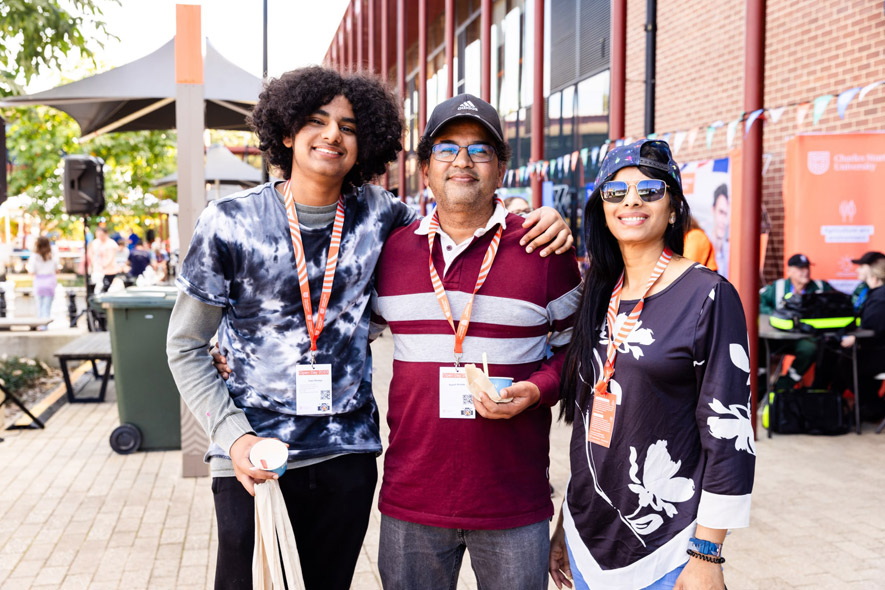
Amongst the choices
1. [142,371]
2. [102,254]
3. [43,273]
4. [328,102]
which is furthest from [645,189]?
[102,254]

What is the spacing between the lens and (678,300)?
196 centimetres

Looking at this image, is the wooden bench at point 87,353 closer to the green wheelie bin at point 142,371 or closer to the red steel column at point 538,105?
the green wheelie bin at point 142,371

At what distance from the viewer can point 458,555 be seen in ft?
7.72

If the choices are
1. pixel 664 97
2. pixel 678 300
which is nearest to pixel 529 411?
pixel 678 300

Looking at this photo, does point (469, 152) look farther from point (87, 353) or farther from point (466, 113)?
point (87, 353)

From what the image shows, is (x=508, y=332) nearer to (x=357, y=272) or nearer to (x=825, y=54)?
(x=357, y=272)

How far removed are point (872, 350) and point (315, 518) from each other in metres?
6.49

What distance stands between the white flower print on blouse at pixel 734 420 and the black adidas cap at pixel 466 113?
3.10 ft

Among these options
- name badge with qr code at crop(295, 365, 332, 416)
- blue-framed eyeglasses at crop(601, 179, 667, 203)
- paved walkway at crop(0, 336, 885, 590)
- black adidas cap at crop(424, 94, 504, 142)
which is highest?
black adidas cap at crop(424, 94, 504, 142)

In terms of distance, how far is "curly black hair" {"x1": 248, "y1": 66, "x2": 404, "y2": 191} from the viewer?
2443mm

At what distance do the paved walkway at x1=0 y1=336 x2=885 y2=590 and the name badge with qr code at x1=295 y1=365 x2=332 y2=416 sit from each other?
6.20 feet

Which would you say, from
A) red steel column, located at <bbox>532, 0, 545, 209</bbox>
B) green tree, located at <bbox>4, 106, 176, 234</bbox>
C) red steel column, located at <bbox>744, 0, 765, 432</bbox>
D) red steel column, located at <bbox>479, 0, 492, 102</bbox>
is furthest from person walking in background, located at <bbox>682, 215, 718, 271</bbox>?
green tree, located at <bbox>4, 106, 176, 234</bbox>

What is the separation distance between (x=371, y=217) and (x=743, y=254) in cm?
475

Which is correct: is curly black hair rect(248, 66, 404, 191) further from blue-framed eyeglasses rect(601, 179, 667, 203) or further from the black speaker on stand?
the black speaker on stand
